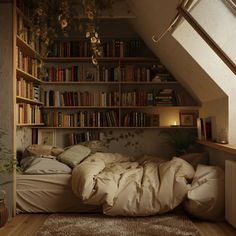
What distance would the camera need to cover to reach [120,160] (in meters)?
4.59

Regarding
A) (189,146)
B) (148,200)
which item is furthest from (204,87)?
Answer: (148,200)

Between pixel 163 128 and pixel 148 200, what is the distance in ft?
6.96

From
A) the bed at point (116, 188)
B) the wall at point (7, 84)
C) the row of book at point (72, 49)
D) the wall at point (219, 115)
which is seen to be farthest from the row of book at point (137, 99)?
the wall at point (7, 84)

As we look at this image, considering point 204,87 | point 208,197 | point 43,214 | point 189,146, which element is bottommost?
point 43,214

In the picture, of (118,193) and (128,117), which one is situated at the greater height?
(128,117)

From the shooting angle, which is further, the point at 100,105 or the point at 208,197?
the point at 100,105

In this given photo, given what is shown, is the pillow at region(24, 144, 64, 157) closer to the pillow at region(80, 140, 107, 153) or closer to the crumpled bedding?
the pillow at region(80, 140, 107, 153)

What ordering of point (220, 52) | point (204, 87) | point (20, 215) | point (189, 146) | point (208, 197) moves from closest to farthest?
1. point (220, 52)
2. point (208, 197)
3. point (20, 215)
4. point (204, 87)
5. point (189, 146)

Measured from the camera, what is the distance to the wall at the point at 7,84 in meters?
3.46

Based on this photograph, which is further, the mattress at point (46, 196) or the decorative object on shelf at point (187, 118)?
the decorative object on shelf at point (187, 118)

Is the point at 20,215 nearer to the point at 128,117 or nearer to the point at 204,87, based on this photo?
the point at 128,117

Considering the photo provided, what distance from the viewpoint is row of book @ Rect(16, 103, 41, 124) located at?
3.86 meters

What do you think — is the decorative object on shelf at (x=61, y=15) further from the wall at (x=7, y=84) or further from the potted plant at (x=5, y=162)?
the potted plant at (x=5, y=162)

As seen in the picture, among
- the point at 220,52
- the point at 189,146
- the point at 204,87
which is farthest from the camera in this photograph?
the point at 189,146
